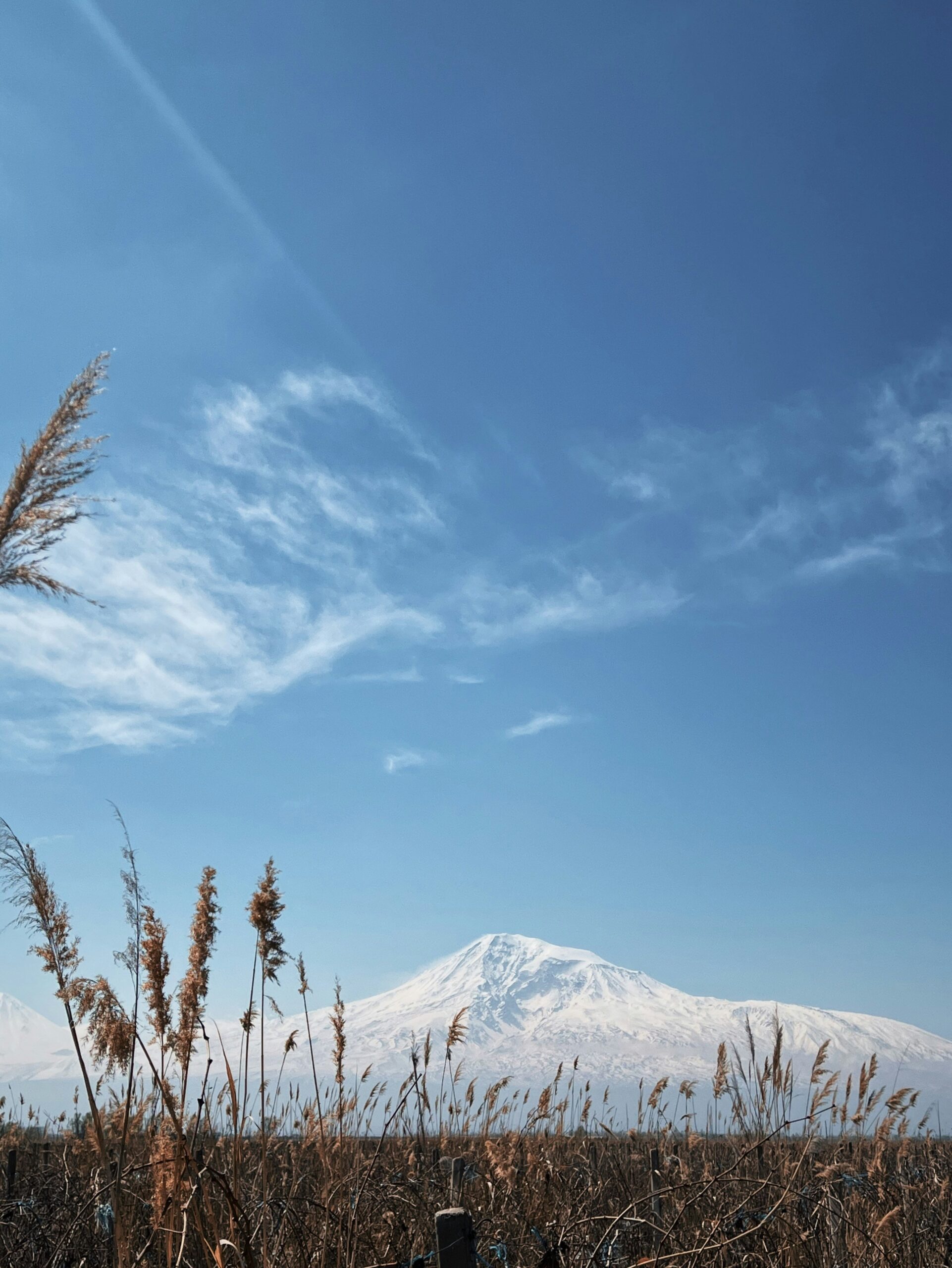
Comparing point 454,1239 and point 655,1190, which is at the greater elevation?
point 454,1239

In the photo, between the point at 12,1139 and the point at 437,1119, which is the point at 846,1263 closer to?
the point at 437,1119

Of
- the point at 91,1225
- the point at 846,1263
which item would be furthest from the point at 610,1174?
the point at 91,1225

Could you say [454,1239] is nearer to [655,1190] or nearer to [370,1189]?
[370,1189]

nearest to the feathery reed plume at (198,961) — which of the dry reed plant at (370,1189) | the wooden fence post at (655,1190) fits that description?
the dry reed plant at (370,1189)

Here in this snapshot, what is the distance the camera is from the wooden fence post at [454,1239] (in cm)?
195

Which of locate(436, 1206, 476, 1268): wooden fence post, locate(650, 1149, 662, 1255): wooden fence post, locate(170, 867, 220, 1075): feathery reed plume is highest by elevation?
locate(170, 867, 220, 1075): feathery reed plume

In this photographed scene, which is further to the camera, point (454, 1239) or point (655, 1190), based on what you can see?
point (655, 1190)

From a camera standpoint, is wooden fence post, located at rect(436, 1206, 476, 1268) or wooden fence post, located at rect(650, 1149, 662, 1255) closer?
wooden fence post, located at rect(436, 1206, 476, 1268)

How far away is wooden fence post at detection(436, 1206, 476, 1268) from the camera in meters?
1.95

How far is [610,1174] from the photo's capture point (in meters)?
8.73

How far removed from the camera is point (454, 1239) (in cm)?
196

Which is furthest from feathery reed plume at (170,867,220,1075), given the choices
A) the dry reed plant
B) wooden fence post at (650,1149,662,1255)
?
wooden fence post at (650,1149,662,1255)

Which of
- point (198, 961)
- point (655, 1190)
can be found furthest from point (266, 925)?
point (655, 1190)

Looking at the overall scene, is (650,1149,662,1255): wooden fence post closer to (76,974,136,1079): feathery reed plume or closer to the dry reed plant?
the dry reed plant
